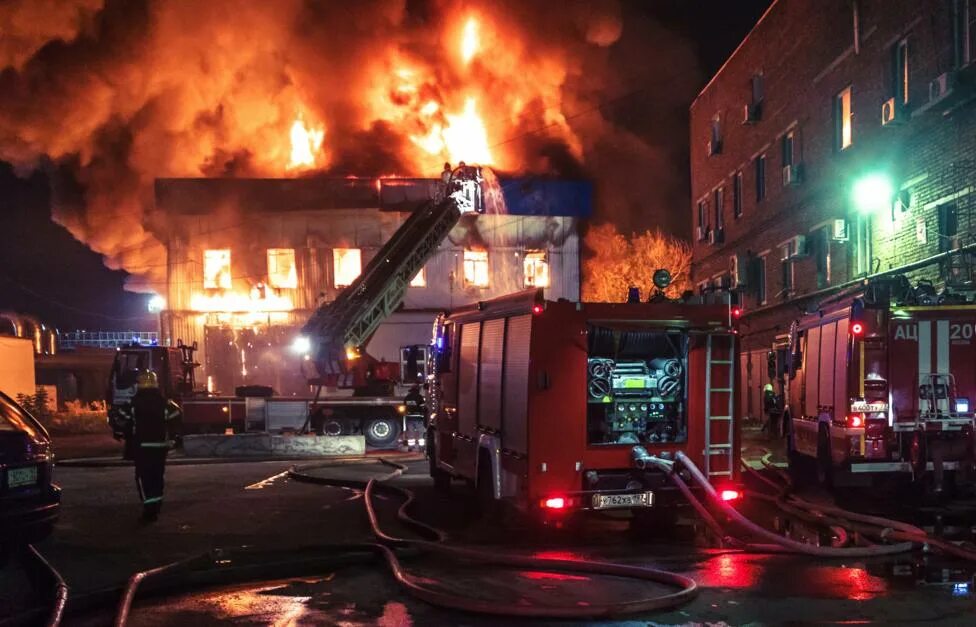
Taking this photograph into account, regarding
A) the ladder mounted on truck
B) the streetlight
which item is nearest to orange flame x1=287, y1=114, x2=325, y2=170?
the ladder mounted on truck

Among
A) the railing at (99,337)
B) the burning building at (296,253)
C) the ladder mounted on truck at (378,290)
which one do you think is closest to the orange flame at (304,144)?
the burning building at (296,253)

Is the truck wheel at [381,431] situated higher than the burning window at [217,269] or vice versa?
the burning window at [217,269]

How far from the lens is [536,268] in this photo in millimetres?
34781

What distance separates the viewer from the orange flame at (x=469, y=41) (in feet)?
123

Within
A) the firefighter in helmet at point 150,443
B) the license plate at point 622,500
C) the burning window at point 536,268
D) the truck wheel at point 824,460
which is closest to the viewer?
the license plate at point 622,500

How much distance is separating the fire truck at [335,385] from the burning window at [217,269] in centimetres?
1001

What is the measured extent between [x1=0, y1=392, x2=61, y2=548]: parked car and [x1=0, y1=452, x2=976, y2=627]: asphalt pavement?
43 centimetres

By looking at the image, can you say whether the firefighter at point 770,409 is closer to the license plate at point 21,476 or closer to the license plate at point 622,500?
the license plate at point 622,500

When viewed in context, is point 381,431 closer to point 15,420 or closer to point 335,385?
point 335,385

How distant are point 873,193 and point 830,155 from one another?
2.54 m

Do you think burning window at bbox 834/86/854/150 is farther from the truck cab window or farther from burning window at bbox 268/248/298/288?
burning window at bbox 268/248/298/288

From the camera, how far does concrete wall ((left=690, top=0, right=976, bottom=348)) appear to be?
1662 centimetres

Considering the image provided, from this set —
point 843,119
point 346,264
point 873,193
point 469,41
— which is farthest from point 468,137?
point 873,193

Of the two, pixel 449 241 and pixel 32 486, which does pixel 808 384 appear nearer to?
pixel 32 486
